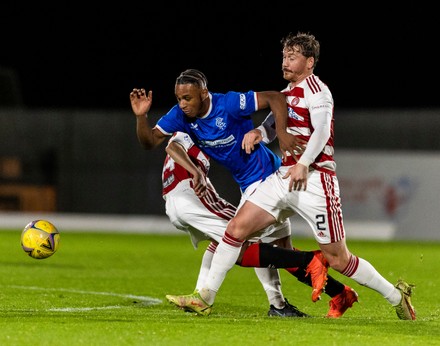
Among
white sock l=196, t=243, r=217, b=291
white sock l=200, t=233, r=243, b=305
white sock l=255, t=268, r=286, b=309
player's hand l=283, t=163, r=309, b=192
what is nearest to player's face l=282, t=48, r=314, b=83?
player's hand l=283, t=163, r=309, b=192

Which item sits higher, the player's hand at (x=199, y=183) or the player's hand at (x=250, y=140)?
the player's hand at (x=250, y=140)

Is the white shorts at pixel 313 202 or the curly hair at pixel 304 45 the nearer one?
the white shorts at pixel 313 202

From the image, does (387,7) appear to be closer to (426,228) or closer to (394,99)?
(394,99)

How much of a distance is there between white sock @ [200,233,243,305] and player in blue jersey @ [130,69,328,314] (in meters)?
0.33

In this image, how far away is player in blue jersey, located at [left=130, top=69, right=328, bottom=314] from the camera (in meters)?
7.70

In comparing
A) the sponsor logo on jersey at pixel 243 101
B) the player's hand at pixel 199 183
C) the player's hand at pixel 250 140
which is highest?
the sponsor logo on jersey at pixel 243 101

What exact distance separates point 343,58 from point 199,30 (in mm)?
5010

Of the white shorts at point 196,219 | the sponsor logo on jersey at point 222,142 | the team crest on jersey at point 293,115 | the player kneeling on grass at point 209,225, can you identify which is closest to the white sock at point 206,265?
the player kneeling on grass at point 209,225

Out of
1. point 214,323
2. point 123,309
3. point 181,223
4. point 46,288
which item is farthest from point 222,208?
point 46,288

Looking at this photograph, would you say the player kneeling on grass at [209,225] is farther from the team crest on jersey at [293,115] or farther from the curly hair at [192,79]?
the team crest on jersey at [293,115]

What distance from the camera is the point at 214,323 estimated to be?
711 centimetres

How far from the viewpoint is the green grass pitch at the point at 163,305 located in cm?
639

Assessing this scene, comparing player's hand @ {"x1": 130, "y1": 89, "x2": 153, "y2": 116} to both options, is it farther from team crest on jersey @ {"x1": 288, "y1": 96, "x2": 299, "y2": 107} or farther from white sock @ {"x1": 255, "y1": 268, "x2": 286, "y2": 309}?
white sock @ {"x1": 255, "y1": 268, "x2": 286, "y2": 309}

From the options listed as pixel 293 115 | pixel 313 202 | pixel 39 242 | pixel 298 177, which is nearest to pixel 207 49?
pixel 39 242
